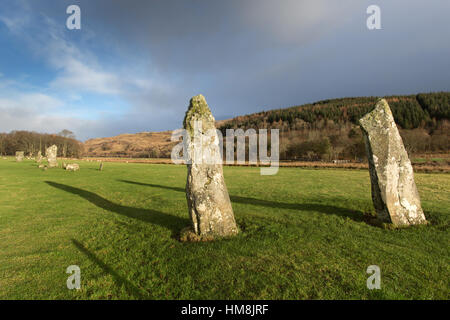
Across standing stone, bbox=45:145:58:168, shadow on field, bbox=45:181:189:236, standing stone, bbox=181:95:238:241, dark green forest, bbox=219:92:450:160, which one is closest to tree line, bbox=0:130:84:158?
standing stone, bbox=45:145:58:168

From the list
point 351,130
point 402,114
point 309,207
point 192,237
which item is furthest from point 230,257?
point 402,114

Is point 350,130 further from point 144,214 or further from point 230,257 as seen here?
point 230,257

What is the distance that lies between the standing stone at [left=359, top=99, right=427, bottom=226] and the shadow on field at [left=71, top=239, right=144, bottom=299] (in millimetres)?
8263

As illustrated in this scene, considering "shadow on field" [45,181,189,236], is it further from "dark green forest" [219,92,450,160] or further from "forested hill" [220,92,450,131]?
"forested hill" [220,92,450,131]

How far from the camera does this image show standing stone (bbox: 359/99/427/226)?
287 inches

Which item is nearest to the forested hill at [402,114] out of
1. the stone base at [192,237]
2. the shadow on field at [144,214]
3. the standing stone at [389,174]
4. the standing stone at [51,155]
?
the standing stone at [389,174]

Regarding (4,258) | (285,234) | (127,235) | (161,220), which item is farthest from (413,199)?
(4,258)

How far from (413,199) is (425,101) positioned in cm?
16196

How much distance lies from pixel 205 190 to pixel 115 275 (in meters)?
3.18

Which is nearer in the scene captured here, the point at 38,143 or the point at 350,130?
the point at 350,130

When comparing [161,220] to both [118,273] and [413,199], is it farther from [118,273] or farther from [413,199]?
[413,199]

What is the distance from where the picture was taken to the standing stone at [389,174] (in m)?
7.28

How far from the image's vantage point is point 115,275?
481 cm
